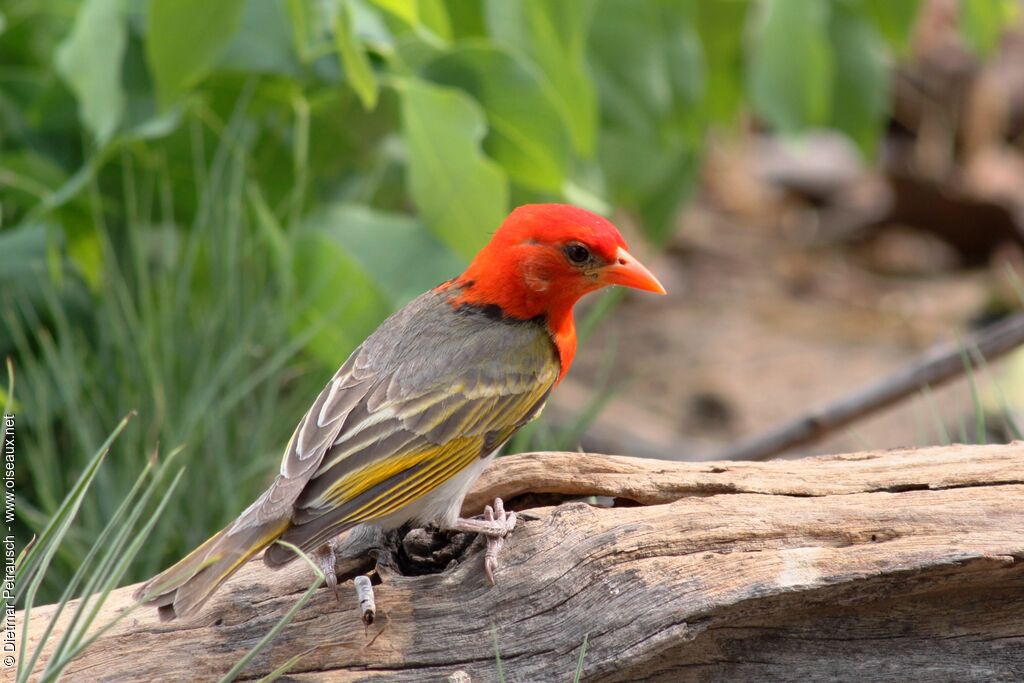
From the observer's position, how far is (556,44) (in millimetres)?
4418

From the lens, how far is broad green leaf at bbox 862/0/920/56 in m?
5.04

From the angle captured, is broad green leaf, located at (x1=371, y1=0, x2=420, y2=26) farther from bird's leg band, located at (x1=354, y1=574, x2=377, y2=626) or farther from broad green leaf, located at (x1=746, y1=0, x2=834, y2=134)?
bird's leg band, located at (x1=354, y1=574, x2=377, y2=626)

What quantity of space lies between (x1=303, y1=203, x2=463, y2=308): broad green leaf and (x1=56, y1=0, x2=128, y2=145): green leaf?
0.79 metres

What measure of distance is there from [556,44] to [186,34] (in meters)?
1.25

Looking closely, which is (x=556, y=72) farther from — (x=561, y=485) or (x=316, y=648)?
(x=316, y=648)

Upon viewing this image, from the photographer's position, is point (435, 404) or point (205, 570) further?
point (435, 404)

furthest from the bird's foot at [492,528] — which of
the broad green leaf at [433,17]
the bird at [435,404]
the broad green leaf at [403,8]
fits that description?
the broad green leaf at [433,17]

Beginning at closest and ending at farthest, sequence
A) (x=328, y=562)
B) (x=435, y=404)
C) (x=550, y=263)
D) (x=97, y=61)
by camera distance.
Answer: (x=328, y=562), (x=435, y=404), (x=550, y=263), (x=97, y=61)

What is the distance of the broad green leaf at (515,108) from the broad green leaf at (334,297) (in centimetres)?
68

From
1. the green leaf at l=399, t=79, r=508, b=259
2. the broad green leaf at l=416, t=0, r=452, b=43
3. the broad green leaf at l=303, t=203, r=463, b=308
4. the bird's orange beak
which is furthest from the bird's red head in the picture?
the broad green leaf at l=416, t=0, r=452, b=43

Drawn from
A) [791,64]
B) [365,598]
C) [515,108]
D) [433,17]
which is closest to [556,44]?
[515,108]

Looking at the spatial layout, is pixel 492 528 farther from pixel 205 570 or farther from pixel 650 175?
pixel 650 175

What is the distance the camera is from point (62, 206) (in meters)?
4.53

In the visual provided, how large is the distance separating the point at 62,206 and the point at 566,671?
8.75 feet
